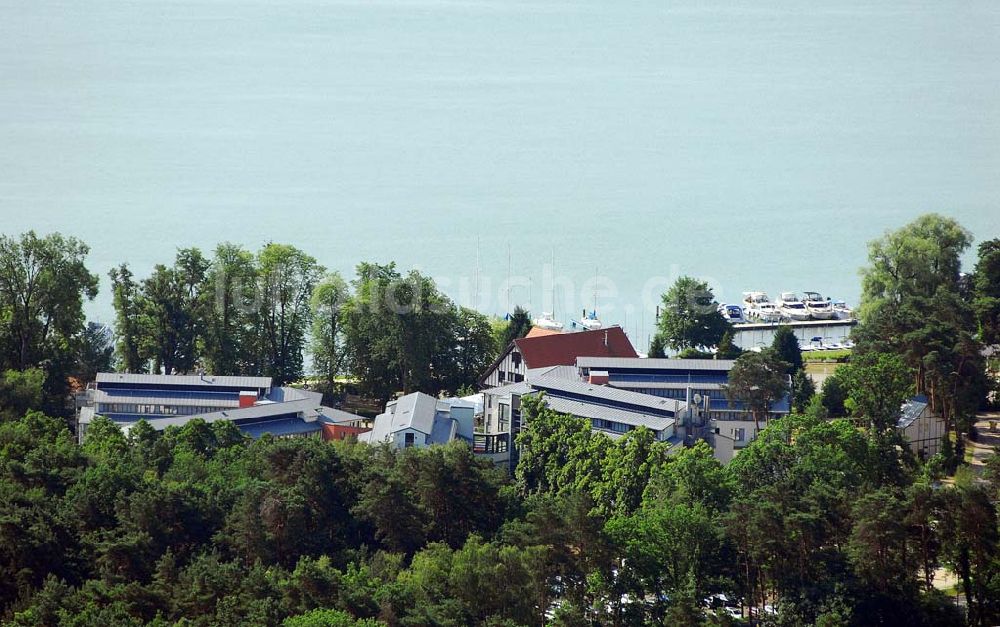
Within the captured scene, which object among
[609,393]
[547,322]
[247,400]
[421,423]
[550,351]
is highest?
[547,322]

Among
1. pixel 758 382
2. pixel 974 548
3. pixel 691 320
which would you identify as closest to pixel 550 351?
pixel 691 320

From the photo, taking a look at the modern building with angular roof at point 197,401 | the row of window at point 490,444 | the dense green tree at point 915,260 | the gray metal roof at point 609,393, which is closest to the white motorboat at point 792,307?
the dense green tree at point 915,260

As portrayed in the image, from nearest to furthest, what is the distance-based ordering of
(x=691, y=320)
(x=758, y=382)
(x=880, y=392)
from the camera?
(x=880, y=392) < (x=758, y=382) < (x=691, y=320)

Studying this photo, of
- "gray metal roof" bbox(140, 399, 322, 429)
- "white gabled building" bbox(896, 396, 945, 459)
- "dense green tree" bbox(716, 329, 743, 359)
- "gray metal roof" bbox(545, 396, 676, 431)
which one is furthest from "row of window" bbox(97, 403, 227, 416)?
"white gabled building" bbox(896, 396, 945, 459)

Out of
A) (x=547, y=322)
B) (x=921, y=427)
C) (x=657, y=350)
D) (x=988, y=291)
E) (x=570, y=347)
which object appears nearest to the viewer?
(x=921, y=427)

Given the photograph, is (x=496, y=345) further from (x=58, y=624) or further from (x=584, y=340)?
(x=58, y=624)

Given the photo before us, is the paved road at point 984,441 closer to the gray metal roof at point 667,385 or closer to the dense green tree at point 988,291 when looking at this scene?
the dense green tree at point 988,291

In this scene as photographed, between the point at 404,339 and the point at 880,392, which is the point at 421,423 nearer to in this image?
the point at 404,339
